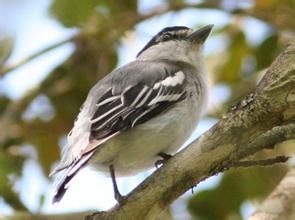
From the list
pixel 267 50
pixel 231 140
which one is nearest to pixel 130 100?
pixel 231 140

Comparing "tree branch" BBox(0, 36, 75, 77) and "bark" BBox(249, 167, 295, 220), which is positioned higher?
"tree branch" BBox(0, 36, 75, 77)

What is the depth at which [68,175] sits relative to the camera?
3086 millimetres

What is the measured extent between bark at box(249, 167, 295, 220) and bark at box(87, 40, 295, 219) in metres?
0.63

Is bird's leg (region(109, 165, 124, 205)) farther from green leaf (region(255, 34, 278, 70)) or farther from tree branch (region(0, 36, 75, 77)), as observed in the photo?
green leaf (region(255, 34, 278, 70))

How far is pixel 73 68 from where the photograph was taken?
16.9ft

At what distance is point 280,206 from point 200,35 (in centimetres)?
147

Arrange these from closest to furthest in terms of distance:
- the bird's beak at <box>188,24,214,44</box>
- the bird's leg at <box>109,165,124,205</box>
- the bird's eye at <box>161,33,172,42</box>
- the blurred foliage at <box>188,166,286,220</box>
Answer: the bird's leg at <box>109,165,124,205</box>, the blurred foliage at <box>188,166,286,220</box>, the bird's beak at <box>188,24,214,44</box>, the bird's eye at <box>161,33,172,42</box>

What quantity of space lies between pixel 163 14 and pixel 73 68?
2.37 ft

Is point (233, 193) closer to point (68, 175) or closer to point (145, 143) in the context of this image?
point (145, 143)

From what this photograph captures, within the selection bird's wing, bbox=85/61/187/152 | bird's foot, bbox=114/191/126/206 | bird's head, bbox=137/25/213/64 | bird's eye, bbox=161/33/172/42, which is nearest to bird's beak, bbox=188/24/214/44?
bird's head, bbox=137/25/213/64

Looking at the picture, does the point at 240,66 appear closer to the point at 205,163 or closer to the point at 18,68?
the point at 18,68

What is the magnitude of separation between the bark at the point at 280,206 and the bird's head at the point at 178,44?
1121 millimetres

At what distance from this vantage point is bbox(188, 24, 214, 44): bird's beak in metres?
4.62

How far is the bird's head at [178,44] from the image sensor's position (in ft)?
14.9
